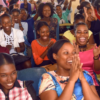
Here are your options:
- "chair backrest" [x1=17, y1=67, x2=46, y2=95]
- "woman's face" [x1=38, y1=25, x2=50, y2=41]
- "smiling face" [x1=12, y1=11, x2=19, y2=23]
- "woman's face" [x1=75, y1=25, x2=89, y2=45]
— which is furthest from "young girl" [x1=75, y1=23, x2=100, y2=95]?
"smiling face" [x1=12, y1=11, x2=19, y2=23]

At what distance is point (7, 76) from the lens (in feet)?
3.88

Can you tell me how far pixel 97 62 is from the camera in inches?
63.7

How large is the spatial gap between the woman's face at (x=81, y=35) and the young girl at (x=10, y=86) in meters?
1.01

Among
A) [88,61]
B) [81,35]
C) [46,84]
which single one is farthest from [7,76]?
[81,35]

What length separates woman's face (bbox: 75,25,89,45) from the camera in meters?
1.99

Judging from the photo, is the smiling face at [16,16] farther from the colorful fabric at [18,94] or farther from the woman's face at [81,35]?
the colorful fabric at [18,94]

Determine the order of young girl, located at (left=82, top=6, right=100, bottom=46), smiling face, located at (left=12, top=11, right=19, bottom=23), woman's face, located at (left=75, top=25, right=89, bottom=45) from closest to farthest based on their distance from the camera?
woman's face, located at (left=75, top=25, right=89, bottom=45) → young girl, located at (left=82, top=6, right=100, bottom=46) → smiling face, located at (left=12, top=11, right=19, bottom=23)

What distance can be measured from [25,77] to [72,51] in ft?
1.58

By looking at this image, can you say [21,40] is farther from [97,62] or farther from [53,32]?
[97,62]

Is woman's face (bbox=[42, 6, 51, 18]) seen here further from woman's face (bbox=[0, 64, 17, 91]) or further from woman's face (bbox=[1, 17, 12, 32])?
woman's face (bbox=[0, 64, 17, 91])

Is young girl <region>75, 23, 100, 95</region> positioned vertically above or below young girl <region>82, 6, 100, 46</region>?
below

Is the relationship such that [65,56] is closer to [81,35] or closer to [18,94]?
[18,94]

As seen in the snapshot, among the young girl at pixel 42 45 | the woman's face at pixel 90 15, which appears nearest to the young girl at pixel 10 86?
the young girl at pixel 42 45

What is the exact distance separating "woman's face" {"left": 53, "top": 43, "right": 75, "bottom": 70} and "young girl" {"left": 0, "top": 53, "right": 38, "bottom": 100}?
33cm
